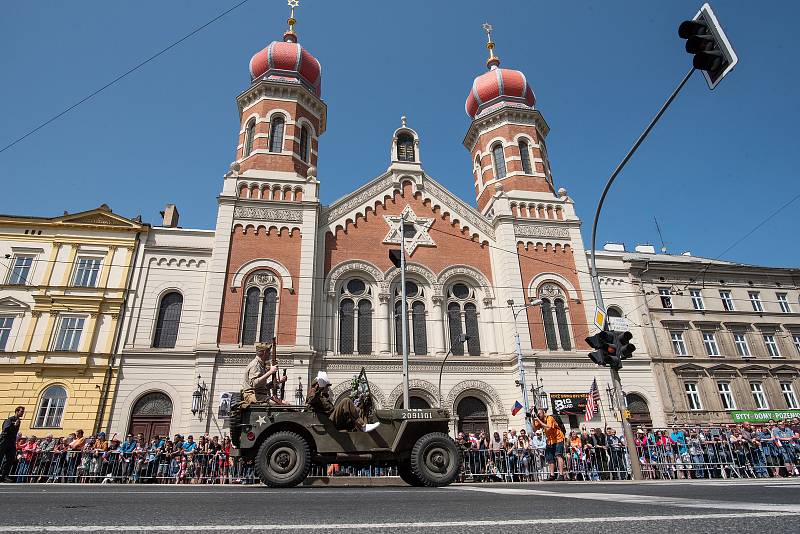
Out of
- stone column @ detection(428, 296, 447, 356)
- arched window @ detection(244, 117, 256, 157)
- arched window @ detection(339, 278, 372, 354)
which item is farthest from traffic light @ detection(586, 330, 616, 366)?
arched window @ detection(244, 117, 256, 157)

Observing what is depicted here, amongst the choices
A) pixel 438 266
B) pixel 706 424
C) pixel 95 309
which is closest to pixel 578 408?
pixel 706 424

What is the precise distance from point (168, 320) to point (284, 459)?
1572cm

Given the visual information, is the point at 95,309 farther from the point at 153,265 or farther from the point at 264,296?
the point at 264,296

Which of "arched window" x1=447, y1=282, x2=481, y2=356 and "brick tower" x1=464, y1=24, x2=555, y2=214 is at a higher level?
"brick tower" x1=464, y1=24, x2=555, y2=214

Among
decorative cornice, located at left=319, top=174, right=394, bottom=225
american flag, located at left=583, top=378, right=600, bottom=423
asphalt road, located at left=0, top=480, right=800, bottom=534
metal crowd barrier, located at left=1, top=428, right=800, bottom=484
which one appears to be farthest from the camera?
decorative cornice, located at left=319, top=174, right=394, bottom=225

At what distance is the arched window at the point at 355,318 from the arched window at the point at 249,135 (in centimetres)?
976

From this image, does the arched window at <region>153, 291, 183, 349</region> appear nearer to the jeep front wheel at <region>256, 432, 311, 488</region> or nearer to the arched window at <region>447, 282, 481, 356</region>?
the arched window at <region>447, 282, 481, 356</region>

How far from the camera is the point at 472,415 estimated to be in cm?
2078

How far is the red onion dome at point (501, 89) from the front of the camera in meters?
29.6

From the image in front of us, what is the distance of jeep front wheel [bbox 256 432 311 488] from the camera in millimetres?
7082

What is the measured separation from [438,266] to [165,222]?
1547 centimetres

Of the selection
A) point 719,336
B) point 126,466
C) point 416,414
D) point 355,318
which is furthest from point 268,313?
point 719,336

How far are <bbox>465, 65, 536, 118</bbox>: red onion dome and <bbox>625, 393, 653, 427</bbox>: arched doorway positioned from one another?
59.7 feet

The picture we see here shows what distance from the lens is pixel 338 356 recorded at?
20.4 meters
